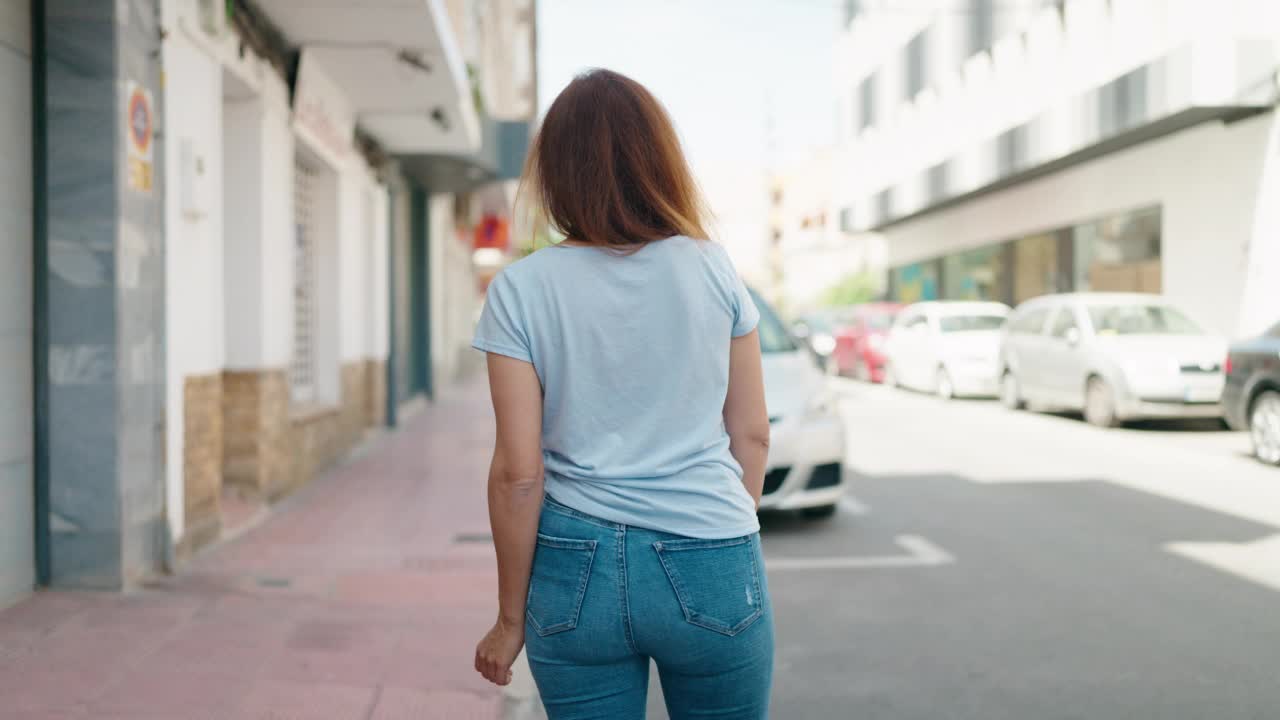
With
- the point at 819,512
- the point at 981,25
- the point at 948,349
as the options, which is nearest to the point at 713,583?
the point at 819,512

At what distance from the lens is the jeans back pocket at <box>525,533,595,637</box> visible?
1.71 metres

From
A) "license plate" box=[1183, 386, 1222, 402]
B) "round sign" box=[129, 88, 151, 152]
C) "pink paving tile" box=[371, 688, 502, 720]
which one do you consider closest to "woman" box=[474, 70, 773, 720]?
"pink paving tile" box=[371, 688, 502, 720]

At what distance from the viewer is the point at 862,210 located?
34656 mm

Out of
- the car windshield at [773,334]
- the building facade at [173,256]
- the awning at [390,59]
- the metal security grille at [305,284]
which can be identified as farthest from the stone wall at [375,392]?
the car windshield at [773,334]

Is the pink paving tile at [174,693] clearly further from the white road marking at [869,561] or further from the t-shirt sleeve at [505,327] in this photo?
the white road marking at [869,561]

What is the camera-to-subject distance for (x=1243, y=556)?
6.29 metres

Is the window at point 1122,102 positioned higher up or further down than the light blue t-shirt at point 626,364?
higher up

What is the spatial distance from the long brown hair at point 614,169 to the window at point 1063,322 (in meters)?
13.2

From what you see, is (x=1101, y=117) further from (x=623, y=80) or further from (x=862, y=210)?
(x=623, y=80)

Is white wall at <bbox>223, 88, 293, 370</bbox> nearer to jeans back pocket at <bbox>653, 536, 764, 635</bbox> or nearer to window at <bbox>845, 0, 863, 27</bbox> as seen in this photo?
jeans back pocket at <bbox>653, 536, 764, 635</bbox>

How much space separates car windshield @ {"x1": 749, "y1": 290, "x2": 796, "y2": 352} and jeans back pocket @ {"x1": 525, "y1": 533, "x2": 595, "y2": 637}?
20.5ft

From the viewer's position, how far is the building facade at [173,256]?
200 inches

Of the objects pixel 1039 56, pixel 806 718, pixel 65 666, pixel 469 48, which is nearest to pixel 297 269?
pixel 469 48

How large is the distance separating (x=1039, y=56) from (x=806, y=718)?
900 inches
